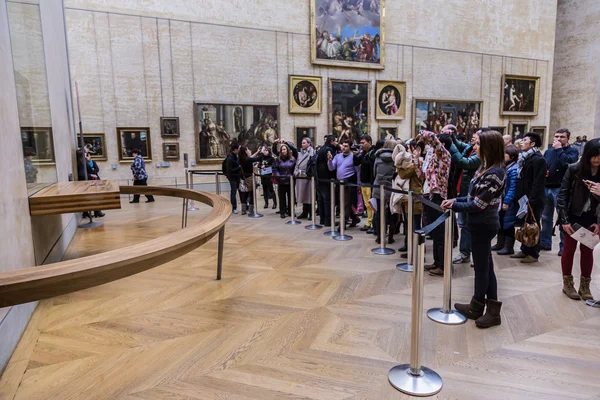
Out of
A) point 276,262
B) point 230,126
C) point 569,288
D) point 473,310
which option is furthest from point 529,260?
point 230,126

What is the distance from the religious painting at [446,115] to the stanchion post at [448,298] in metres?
14.6

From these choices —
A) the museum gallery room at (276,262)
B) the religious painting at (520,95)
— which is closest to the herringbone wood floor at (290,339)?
the museum gallery room at (276,262)

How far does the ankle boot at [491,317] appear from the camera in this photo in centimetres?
353

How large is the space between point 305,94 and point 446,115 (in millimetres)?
6692

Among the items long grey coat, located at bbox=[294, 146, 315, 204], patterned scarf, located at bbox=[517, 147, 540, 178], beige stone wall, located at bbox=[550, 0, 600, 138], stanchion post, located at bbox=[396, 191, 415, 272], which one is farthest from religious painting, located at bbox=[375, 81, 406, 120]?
stanchion post, located at bbox=[396, 191, 415, 272]

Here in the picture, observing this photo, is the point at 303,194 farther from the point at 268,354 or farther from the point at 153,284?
the point at 268,354

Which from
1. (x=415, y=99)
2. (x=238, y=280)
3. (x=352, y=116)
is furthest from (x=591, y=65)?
(x=238, y=280)

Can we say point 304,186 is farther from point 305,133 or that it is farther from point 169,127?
point 305,133

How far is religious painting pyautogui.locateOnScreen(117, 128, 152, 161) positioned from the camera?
13242 mm

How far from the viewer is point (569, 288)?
4.24 metres

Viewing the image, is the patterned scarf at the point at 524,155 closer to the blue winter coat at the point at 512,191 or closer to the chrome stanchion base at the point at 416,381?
the blue winter coat at the point at 512,191

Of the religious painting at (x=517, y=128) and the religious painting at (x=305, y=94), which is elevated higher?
the religious painting at (x=305, y=94)

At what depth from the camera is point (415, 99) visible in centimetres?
1744

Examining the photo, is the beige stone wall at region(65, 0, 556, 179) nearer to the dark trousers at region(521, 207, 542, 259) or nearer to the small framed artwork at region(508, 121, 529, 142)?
the small framed artwork at region(508, 121, 529, 142)
